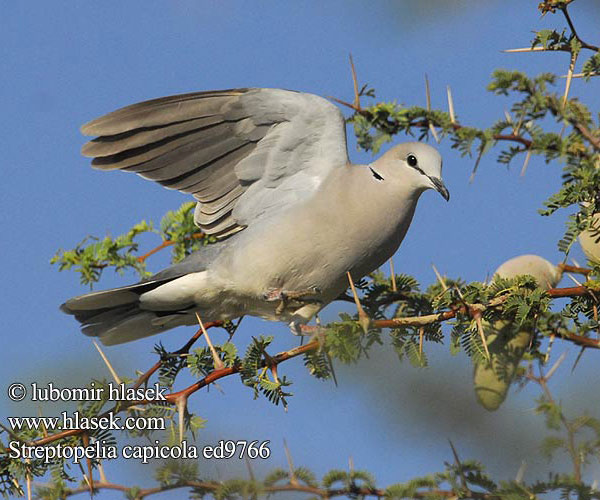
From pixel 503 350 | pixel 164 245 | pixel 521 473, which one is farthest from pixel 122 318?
pixel 521 473

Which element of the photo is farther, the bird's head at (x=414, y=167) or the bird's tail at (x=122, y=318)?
the bird's tail at (x=122, y=318)

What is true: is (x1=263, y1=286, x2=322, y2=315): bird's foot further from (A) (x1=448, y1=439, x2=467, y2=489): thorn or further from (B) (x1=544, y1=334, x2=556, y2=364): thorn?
(A) (x1=448, y1=439, x2=467, y2=489): thorn

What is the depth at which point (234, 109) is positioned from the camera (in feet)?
13.8

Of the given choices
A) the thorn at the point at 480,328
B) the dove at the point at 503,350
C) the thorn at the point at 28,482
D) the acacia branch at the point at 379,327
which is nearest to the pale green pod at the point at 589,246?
the dove at the point at 503,350

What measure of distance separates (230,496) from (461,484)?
26.8 inches

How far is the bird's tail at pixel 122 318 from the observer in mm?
4211

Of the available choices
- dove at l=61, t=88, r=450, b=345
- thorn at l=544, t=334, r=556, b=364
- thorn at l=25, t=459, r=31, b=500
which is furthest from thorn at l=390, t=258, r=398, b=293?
thorn at l=25, t=459, r=31, b=500

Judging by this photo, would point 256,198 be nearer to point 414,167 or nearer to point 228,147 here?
point 228,147

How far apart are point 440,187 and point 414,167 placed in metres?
0.18

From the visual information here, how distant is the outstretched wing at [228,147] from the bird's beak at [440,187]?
1.77ft

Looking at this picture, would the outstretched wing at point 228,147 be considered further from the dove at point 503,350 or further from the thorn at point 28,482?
the thorn at point 28,482

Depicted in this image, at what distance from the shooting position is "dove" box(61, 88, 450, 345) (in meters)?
3.93

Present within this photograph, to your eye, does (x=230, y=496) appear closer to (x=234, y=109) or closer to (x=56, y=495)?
(x=56, y=495)

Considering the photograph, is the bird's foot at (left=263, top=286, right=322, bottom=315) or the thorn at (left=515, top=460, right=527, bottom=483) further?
the bird's foot at (left=263, top=286, right=322, bottom=315)
